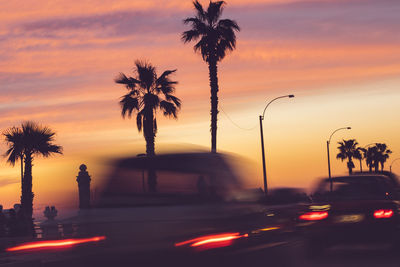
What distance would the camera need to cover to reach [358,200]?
13.8 metres

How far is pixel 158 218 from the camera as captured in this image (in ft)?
33.4

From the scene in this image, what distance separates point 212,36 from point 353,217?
30.1 meters

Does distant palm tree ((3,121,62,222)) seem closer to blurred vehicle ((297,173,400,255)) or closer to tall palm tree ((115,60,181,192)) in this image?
tall palm tree ((115,60,181,192))

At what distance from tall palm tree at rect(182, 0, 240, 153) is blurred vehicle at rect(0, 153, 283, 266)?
3039 cm

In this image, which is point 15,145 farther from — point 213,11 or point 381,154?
point 381,154

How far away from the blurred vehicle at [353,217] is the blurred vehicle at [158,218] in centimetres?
296

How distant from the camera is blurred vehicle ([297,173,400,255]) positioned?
44.8 feet

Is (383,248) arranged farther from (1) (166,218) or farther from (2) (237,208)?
(1) (166,218)

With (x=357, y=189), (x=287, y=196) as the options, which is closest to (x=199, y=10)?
(x=287, y=196)

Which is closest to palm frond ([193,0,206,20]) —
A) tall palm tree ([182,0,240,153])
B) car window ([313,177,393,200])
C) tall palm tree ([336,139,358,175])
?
tall palm tree ([182,0,240,153])

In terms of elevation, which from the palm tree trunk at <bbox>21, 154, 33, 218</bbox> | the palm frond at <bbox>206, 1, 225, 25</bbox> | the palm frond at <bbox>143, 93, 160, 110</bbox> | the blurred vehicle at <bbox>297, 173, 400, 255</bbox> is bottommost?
the blurred vehicle at <bbox>297, 173, 400, 255</bbox>

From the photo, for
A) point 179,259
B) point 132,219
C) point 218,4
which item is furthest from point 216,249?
point 218,4

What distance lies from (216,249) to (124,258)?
1390 mm

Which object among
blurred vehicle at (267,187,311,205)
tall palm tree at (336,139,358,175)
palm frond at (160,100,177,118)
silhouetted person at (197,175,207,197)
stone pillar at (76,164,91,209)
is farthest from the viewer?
tall palm tree at (336,139,358,175)
